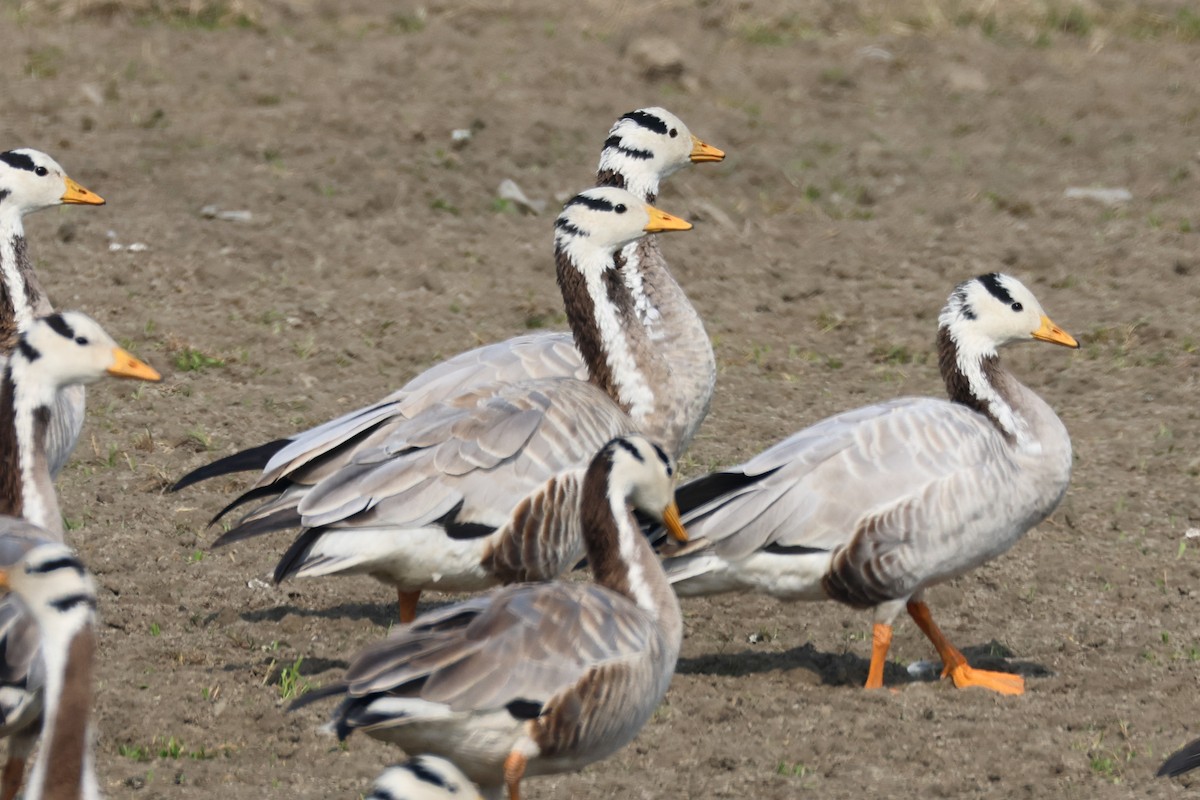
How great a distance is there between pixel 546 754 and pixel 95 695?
2.14 meters

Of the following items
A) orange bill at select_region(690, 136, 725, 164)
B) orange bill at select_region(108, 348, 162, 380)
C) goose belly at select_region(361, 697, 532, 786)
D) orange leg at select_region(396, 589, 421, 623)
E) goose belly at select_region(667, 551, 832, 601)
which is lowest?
orange leg at select_region(396, 589, 421, 623)

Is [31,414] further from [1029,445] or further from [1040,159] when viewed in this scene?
[1040,159]

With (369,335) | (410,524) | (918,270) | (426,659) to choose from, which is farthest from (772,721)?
(918,270)

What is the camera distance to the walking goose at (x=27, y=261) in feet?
27.2

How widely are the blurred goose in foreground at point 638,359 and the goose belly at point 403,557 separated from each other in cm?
45

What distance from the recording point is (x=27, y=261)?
9273 mm

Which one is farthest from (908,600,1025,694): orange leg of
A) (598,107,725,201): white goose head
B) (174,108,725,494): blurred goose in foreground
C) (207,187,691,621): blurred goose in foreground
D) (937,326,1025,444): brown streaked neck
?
(598,107,725,201): white goose head

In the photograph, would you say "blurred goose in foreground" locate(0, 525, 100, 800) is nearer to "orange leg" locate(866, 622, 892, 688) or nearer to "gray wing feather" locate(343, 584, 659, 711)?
"gray wing feather" locate(343, 584, 659, 711)

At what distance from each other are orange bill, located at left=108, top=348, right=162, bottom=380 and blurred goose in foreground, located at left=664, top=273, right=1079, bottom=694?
2.45m

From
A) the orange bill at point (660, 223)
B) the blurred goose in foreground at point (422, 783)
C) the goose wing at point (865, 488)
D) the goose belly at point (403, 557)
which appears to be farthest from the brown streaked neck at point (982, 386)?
the blurred goose in foreground at point (422, 783)

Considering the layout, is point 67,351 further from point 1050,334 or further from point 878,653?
point 1050,334

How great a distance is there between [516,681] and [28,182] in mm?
5254

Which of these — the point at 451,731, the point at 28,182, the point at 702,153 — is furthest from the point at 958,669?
the point at 28,182

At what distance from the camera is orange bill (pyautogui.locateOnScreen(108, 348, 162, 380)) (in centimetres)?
668
